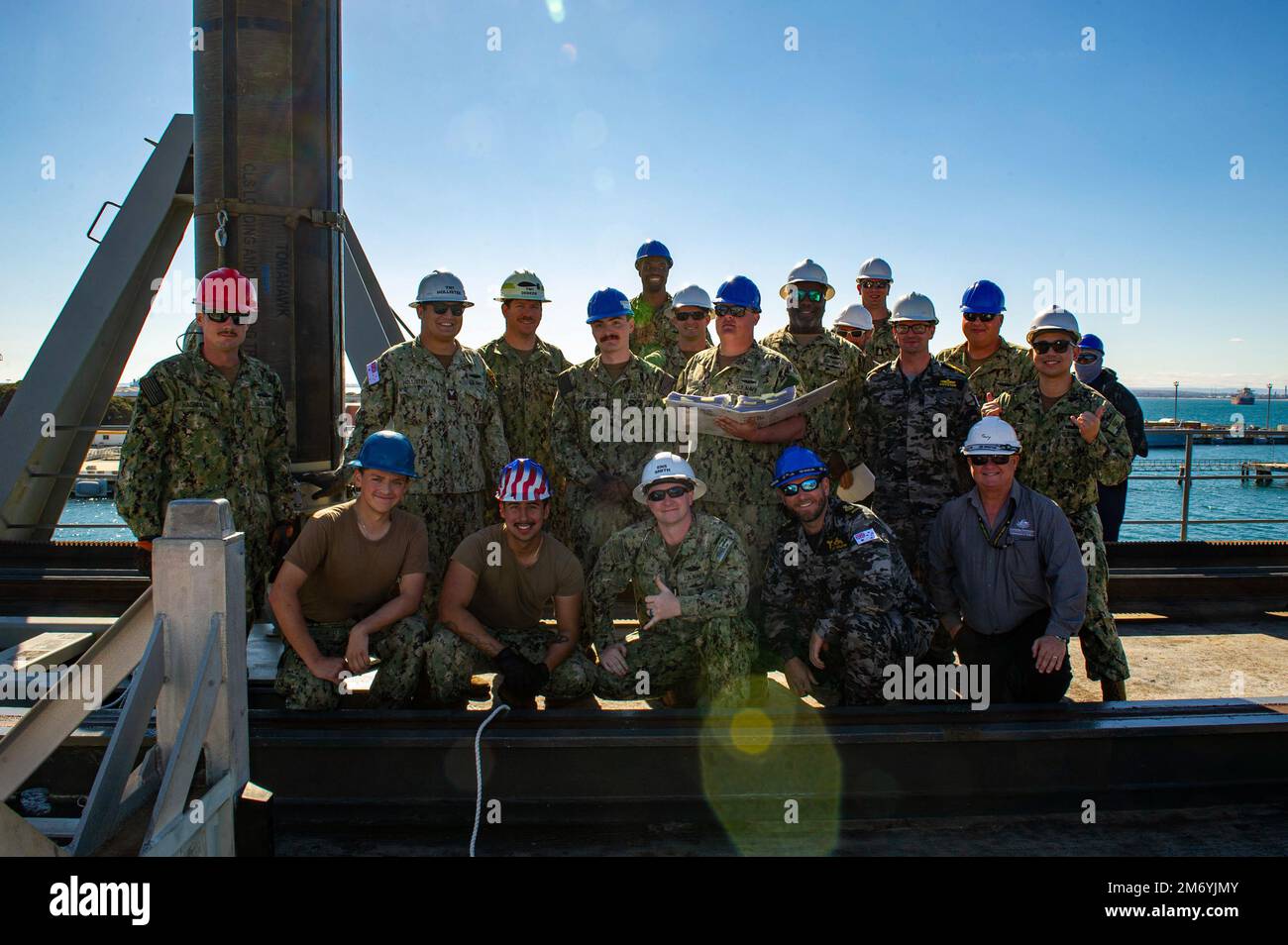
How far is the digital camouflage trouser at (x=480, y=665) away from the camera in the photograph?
4.08m

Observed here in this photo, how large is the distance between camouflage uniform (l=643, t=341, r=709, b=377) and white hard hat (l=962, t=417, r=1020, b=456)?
2629mm

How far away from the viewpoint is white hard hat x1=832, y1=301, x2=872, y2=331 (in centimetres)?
715

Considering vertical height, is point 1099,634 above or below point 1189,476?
below

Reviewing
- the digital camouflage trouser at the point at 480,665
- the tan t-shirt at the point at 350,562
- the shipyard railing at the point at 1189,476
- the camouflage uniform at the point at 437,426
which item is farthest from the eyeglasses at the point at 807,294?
the tan t-shirt at the point at 350,562

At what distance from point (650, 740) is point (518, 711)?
0.63 meters

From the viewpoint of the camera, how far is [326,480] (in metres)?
5.73

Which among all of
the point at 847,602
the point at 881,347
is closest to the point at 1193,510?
the point at 881,347

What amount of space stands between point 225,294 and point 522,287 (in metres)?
1.71

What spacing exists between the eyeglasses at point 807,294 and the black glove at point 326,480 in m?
3.20

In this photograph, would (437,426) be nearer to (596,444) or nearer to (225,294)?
(596,444)

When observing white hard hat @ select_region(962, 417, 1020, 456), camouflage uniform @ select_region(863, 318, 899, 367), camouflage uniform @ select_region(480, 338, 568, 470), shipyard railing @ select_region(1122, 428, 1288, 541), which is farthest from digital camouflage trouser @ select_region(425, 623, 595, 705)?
Answer: camouflage uniform @ select_region(863, 318, 899, 367)
